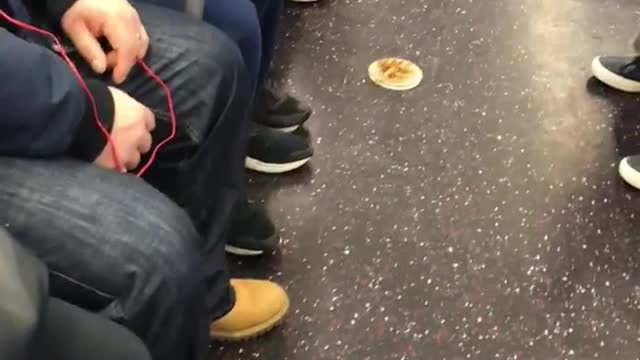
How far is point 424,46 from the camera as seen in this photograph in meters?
2.09

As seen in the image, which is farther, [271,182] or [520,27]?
[520,27]

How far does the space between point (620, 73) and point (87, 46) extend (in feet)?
4.11

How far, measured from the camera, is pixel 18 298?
70 centimetres

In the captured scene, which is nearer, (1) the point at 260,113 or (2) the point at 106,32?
(2) the point at 106,32

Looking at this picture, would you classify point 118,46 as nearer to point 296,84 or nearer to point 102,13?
point 102,13

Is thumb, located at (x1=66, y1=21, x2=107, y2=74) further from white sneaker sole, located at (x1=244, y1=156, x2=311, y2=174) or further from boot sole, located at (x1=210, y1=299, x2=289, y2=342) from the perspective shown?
white sneaker sole, located at (x1=244, y1=156, x2=311, y2=174)

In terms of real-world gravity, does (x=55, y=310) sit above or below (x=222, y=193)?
above

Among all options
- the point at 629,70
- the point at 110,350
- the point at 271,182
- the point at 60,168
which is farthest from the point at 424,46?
the point at 110,350

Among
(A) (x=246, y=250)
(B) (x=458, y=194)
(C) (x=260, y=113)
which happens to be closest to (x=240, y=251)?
(A) (x=246, y=250)

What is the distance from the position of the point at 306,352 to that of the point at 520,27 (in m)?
1.12

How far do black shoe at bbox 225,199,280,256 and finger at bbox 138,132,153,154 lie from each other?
385 mm

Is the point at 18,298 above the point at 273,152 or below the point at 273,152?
above

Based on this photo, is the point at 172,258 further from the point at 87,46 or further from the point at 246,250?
the point at 246,250

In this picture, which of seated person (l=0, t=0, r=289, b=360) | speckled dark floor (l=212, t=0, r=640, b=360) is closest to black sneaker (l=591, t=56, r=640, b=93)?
speckled dark floor (l=212, t=0, r=640, b=360)
